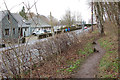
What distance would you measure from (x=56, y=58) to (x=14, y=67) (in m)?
4.28

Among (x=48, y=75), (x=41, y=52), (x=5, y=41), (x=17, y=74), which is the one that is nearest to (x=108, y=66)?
(x=48, y=75)

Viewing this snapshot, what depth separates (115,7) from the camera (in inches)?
212

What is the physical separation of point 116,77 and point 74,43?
7.35 m

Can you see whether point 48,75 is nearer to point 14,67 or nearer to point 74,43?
point 14,67

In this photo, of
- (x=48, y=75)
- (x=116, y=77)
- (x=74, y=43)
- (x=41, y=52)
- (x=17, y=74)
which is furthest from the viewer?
(x=74, y=43)

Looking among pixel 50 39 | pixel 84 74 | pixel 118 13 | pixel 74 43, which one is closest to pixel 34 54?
pixel 50 39

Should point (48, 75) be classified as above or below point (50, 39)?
below

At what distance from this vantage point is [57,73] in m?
6.28

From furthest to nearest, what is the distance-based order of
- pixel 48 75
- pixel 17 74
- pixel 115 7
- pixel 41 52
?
pixel 41 52, pixel 48 75, pixel 115 7, pixel 17 74

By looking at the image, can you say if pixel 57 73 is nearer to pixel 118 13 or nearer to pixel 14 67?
pixel 14 67

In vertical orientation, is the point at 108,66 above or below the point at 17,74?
below

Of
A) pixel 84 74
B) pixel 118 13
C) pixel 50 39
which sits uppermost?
pixel 118 13

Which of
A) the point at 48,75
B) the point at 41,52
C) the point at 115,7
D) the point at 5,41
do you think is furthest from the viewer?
the point at 41,52

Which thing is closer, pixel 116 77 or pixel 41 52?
pixel 116 77
